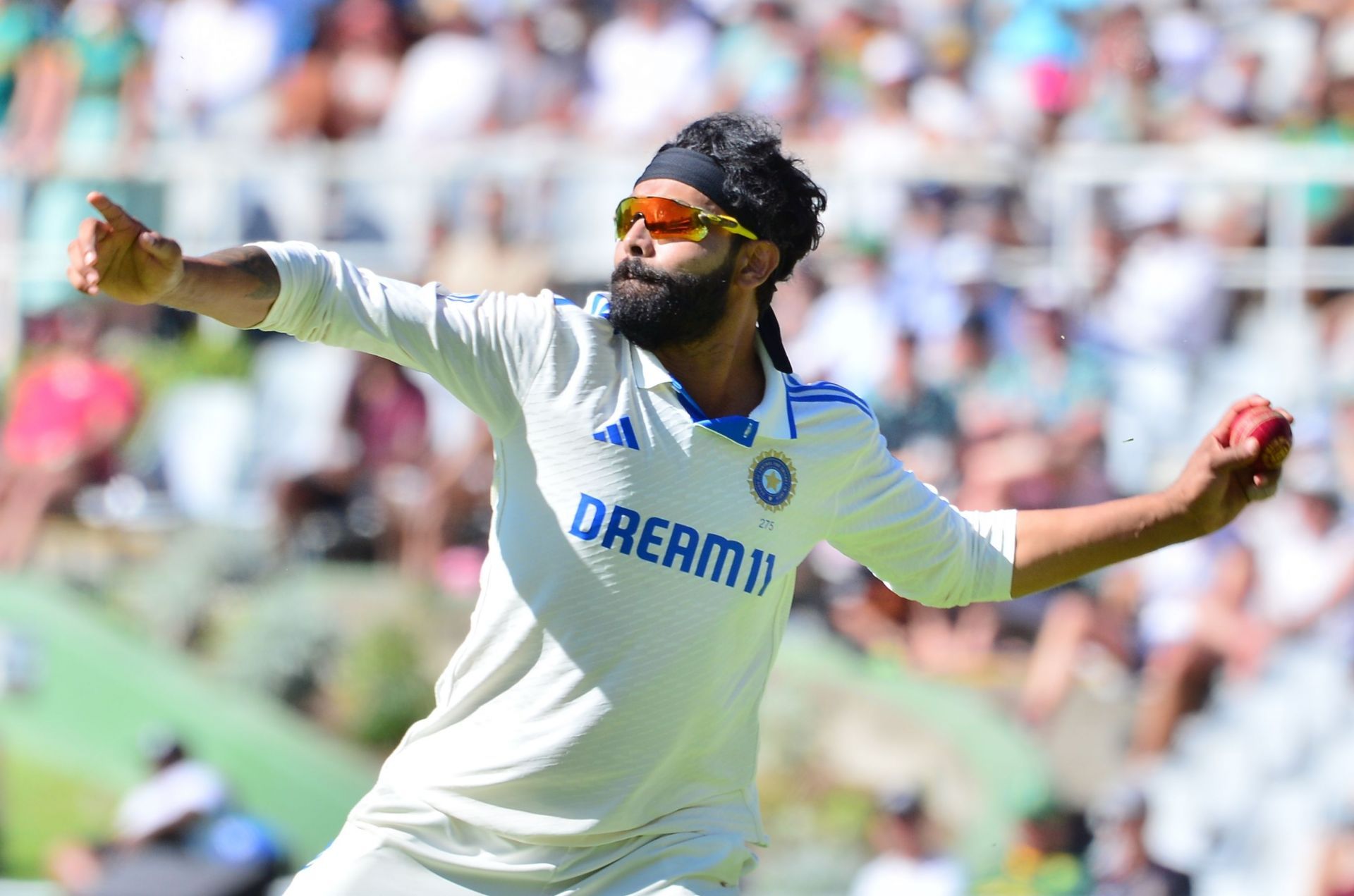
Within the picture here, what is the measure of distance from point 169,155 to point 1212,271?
18.8 ft

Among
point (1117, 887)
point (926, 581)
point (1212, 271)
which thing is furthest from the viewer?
point (1212, 271)

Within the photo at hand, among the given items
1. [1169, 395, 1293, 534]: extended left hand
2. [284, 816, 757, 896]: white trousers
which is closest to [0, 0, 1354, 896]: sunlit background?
[1169, 395, 1293, 534]: extended left hand

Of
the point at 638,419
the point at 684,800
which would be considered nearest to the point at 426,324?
the point at 638,419

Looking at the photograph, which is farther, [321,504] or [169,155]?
[169,155]

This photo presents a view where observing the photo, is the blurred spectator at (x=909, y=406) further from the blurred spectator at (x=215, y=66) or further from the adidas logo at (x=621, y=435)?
the adidas logo at (x=621, y=435)

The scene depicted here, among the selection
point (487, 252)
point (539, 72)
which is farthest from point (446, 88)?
point (487, 252)

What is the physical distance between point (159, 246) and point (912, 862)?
5.74 meters

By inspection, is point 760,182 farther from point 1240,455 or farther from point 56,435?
point 56,435

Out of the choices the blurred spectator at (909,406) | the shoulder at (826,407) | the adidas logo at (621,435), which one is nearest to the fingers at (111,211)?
the adidas logo at (621,435)

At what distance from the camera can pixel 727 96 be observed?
394 inches

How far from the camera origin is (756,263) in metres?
4.03

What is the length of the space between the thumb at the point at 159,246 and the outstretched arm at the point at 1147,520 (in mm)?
2008

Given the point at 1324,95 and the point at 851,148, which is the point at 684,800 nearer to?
the point at 851,148

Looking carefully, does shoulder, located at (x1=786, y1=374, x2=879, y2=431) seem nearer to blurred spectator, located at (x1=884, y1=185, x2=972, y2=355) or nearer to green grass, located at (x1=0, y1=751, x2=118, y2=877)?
blurred spectator, located at (x1=884, y1=185, x2=972, y2=355)
